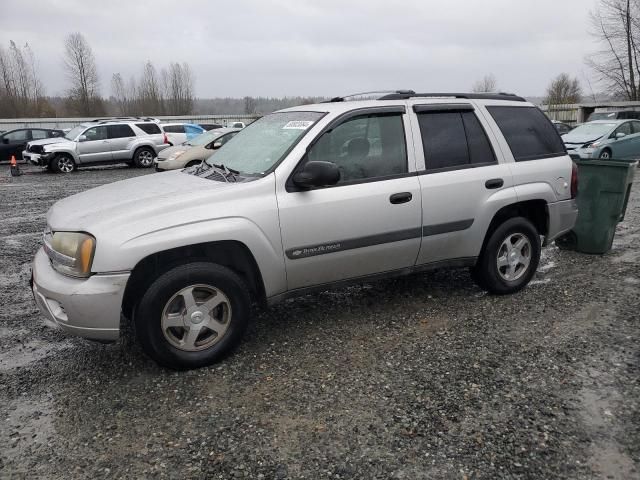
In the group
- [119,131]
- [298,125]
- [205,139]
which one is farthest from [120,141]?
[298,125]

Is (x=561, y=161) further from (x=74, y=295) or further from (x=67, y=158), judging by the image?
(x=67, y=158)

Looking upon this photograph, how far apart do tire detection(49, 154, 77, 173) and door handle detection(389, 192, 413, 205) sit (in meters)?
16.4

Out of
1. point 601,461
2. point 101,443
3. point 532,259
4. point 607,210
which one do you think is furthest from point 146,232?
point 607,210

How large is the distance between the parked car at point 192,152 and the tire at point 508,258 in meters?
9.74

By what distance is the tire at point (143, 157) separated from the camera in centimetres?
1842

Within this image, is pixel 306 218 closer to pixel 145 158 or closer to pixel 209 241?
pixel 209 241

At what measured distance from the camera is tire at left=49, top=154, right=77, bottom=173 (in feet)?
56.0

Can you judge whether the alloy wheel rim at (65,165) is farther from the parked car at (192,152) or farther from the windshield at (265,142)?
the windshield at (265,142)

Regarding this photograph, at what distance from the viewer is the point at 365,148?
13.0 feet

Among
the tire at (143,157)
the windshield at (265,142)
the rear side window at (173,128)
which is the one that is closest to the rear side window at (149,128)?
the tire at (143,157)

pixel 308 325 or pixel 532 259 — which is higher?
pixel 532 259

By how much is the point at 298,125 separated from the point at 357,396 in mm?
2092

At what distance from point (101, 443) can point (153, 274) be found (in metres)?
1.05

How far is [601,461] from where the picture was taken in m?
2.53
